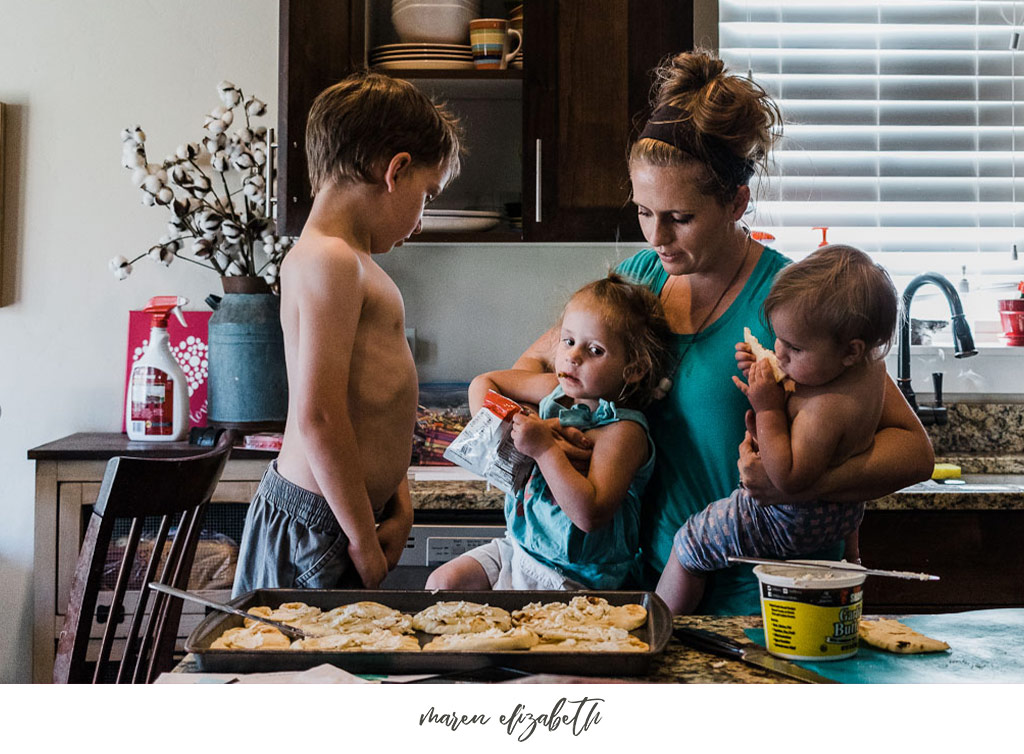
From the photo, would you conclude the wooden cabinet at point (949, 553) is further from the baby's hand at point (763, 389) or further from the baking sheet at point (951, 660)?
the baking sheet at point (951, 660)

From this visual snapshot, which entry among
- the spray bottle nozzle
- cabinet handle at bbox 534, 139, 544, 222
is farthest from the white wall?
cabinet handle at bbox 534, 139, 544, 222

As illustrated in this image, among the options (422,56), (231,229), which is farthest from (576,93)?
(231,229)

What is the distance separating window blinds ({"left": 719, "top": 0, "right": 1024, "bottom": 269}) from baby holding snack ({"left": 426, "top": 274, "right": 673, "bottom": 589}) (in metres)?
1.23

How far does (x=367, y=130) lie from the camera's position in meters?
1.19

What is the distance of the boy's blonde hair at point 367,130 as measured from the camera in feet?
3.90

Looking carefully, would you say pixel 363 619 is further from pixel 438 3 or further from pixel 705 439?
pixel 438 3

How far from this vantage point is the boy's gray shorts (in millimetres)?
1132

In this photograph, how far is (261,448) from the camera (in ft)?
6.09

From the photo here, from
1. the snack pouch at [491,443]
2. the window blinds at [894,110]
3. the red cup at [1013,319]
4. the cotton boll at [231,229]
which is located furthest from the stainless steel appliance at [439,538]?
the red cup at [1013,319]

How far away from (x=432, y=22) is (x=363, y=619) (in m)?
1.53

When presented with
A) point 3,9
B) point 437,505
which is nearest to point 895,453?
point 437,505

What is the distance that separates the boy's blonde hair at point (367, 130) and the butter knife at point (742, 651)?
70 cm
